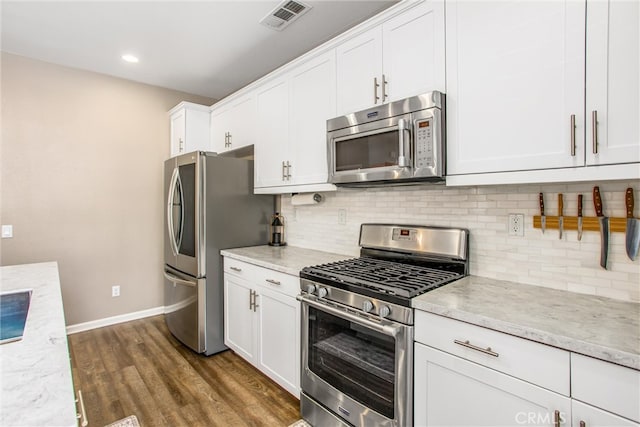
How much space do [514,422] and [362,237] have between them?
139cm

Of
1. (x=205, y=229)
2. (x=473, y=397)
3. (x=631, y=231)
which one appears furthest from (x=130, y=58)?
(x=631, y=231)

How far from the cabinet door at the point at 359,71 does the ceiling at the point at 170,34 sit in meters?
0.42

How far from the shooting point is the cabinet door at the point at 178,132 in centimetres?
360

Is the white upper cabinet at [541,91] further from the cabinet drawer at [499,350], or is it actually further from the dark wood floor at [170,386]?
the dark wood floor at [170,386]

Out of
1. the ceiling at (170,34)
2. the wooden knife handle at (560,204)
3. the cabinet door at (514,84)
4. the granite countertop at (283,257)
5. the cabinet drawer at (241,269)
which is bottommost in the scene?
the cabinet drawer at (241,269)

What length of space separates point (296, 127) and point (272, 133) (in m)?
0.34

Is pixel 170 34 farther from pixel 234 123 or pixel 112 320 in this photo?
pixel 112 320

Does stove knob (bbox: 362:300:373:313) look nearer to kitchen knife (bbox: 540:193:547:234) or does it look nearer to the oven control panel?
the oven control panel

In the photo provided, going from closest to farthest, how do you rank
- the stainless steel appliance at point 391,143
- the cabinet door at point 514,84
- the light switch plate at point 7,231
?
1. the cabinet door at point 514,84
2. the stainless steel appliance at point 391,143
3. the light switch plate at point 7,231

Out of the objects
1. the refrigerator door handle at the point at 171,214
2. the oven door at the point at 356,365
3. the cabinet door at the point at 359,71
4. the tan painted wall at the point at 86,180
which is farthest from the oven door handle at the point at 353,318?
the tan painted wall at the point at 86,180

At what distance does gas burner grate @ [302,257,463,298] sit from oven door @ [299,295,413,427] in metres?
0.15

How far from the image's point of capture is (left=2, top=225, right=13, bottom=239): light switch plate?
2969 millimetres

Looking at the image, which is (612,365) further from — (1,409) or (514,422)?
(1,409)

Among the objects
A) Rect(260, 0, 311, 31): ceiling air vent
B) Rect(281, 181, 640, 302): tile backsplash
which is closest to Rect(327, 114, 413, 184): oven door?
Rect(281, 181, 640, 302): tile backsplash
